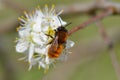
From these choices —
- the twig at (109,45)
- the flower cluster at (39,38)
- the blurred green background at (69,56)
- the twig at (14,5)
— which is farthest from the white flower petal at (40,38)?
the twig at (14,5)

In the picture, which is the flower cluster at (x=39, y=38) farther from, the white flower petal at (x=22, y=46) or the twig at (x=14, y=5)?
the twig at (x=14, y=5)

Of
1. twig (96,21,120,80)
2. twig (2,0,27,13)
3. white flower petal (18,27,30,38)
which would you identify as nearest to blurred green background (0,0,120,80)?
twig (2,0,27,13)

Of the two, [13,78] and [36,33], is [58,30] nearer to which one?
[36,33]

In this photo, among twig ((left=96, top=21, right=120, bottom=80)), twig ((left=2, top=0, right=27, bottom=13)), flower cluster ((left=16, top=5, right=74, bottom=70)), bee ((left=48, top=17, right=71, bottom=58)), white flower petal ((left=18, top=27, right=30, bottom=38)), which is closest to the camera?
bee ((left=48, top=17, right=71, bottom=58))

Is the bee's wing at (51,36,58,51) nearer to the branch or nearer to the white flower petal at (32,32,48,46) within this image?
the white flower petal at (32,32,48,46)

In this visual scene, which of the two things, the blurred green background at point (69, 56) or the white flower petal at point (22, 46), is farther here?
the blurred green background at point (69, 56)

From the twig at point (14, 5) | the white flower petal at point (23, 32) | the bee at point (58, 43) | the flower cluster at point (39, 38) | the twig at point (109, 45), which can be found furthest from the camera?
the twig at point (14, 5)

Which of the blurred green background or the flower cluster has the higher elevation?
the blurred green background

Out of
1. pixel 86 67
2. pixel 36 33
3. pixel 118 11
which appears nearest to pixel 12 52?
pixel 86 67
